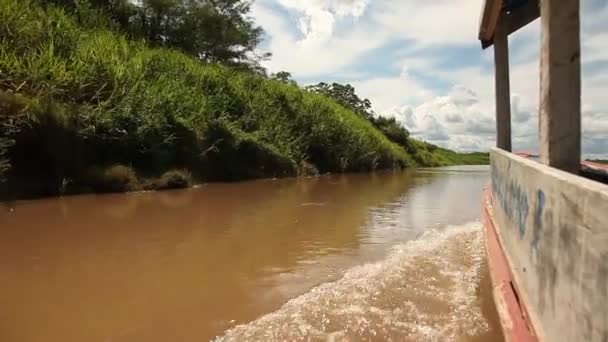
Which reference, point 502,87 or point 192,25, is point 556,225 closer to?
point 502,87

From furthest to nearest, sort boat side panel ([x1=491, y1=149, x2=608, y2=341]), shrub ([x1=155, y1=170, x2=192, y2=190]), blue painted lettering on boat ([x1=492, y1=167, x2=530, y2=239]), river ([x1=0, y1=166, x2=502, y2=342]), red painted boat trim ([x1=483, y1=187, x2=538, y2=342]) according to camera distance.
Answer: shrub ([x1=155, y1=170, x2=192, y2=190])
river ([x1=0, y1=166, x2=502, y2=342])
blue painted lettering on boat ([x1=492, y1=167, x2=530, y2=239])
red painted boat trim ([x1=483, y1=187, x2=538, y2=342])
boat side panel ([x1=491, y1=149, x2=608, y2=341])

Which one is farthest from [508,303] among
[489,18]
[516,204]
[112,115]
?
[112,115]

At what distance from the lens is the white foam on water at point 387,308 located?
3.22 meters

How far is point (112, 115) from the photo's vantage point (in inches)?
448

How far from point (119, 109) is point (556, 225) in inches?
434

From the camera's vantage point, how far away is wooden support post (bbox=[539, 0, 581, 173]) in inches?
111

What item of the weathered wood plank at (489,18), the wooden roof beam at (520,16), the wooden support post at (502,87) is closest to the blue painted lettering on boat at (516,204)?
the weathered wood plank at (489,18)

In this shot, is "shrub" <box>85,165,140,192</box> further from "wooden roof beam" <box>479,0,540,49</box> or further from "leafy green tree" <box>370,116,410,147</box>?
"leafy green tree" <box>370,116,410,147</box>

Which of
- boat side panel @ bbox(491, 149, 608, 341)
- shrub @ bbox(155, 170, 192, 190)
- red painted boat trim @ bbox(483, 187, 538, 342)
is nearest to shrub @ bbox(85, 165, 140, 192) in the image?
shrub @ bbox(155, 170, 192, 190)

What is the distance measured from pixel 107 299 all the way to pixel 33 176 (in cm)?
738

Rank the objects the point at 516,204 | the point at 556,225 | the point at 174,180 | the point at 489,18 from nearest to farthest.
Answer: the point at 556,225 < the point at 516,204 < the point at 489,18 < the point at 174,180

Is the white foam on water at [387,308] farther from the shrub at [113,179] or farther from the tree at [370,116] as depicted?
the tree at [370,116]

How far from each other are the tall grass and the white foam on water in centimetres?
776

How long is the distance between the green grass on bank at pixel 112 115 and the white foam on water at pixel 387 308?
689cm
